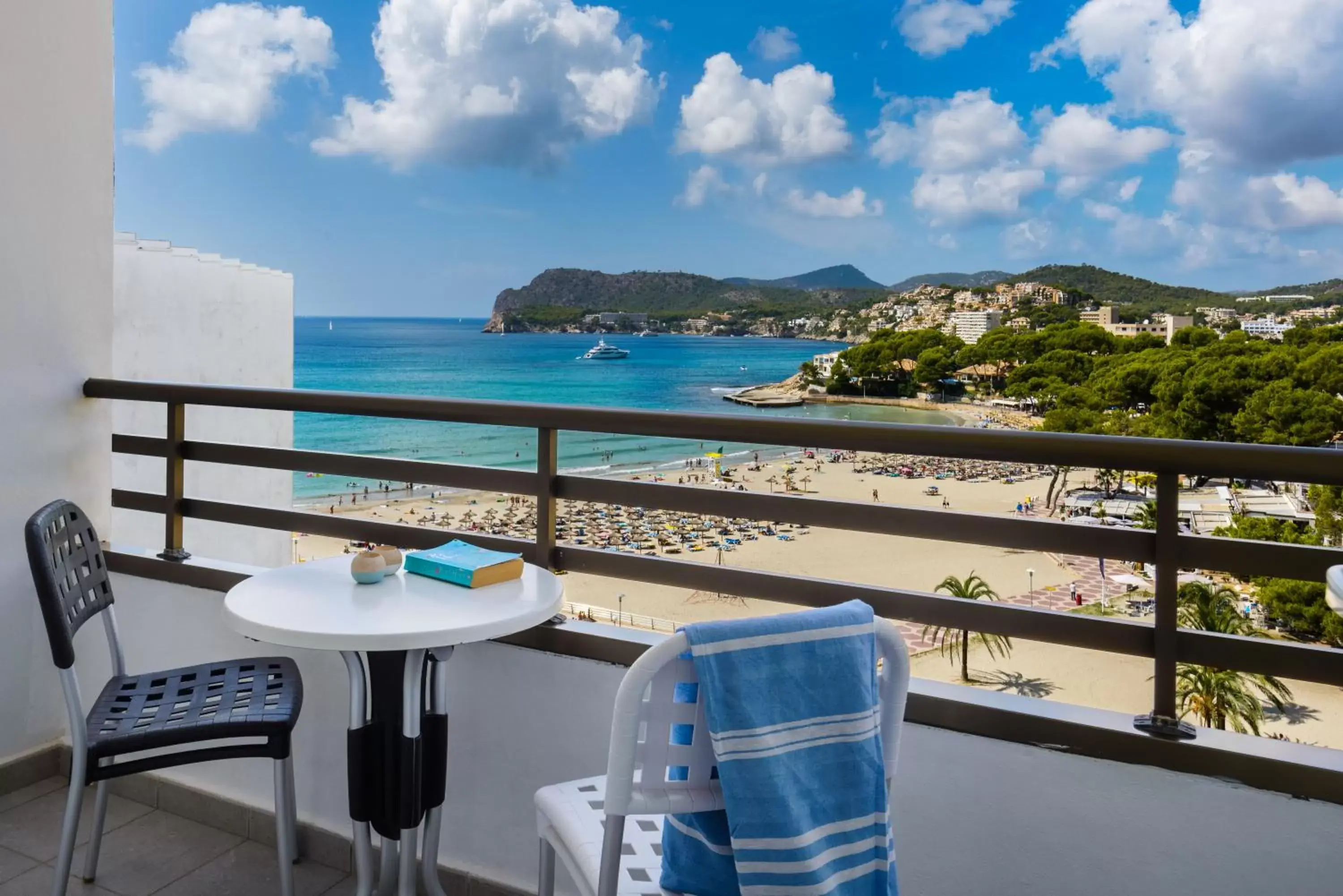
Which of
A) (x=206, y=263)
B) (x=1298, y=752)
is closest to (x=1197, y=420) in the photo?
(x=206, y=263)

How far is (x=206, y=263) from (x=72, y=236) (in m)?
10.2

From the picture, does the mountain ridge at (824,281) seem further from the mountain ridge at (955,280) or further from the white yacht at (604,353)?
the white yacht at (604,353)

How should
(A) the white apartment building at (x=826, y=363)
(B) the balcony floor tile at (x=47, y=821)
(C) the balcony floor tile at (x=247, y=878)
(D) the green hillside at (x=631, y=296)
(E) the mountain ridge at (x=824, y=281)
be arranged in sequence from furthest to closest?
(D) the green hillside at (x=631, y=296) → (E) the mountain ridge at (x=824, y=281) → (A) the white apartment building at (x=826, y=363) → (B) the balcony floor tile at (x=47, y=821) → (C) the balcony floor tile at (x=247, y=878)

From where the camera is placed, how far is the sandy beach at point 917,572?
1461 centimetres

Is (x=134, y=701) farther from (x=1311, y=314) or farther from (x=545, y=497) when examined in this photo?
(x=1311, y=314)

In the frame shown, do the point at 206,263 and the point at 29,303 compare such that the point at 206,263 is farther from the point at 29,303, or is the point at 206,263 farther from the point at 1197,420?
the point at 1197,420

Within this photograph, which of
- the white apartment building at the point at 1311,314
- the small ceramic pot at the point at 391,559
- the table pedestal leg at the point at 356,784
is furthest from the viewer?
the white apartment building at the point at 1311,314

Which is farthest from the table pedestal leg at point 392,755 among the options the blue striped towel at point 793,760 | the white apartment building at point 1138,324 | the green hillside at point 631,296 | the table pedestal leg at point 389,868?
the green hillside at point 631,296

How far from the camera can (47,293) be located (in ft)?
8.30

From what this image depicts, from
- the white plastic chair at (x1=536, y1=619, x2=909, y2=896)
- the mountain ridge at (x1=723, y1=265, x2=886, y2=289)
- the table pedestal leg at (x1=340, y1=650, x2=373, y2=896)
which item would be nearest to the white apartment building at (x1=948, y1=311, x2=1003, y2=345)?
the mountain ridge at (x1=723, y1=265, x2=886, y2=289)

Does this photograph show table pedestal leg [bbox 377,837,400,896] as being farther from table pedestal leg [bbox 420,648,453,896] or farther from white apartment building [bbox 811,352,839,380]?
white apartment building [bbox 811,352,839,380]

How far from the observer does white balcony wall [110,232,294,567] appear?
1041 cm

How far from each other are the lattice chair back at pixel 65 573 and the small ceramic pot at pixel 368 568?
0.54m

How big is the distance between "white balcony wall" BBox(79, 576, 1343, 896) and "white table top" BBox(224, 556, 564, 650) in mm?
322
